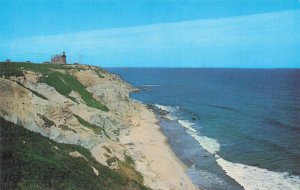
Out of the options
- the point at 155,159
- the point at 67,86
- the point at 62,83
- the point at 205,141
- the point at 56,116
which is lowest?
the point at 205,141

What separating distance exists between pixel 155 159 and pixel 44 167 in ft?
76.8

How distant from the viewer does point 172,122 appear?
84.6m

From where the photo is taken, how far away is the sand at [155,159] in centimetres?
4103

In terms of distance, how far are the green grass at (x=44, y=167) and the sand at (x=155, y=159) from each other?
19.8 feet

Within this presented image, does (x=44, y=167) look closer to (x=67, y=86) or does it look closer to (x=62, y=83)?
(x=67, y=86)

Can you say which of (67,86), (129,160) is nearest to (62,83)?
(67,86)

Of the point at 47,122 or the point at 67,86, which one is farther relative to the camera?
the point at 67,86

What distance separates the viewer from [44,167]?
90.6ft

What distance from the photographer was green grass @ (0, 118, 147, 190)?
25027 mm

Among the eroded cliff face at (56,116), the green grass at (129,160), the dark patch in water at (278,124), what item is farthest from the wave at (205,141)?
the green grass at (129,160)

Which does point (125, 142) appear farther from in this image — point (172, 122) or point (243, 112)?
point (243, 112)

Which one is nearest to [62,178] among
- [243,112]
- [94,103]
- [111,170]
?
[111,170]

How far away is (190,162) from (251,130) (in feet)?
79.6

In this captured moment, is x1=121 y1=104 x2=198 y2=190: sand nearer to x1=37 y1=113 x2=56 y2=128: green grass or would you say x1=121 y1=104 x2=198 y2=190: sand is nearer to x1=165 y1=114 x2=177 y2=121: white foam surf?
x1=37 y1=113 x2=56 y2=128: green grass
